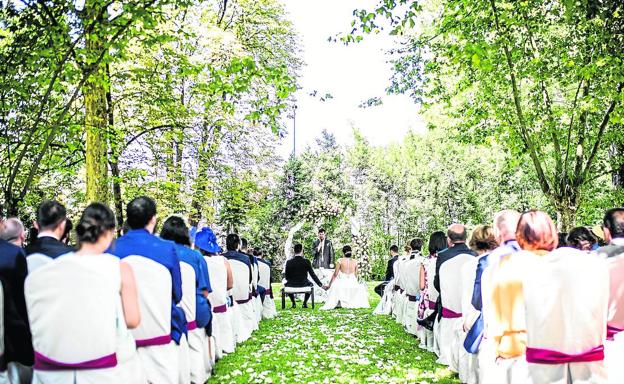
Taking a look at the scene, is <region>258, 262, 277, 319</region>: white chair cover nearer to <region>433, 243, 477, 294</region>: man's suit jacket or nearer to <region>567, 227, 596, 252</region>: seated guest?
<region>433, 243, 477, 294</region>: man's suit jacket

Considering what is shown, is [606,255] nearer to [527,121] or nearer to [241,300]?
[241,300]

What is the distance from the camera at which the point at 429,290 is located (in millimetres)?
9773

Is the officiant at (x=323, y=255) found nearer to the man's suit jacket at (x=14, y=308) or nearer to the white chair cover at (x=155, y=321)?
the white chair cover at (x=155, y=321)

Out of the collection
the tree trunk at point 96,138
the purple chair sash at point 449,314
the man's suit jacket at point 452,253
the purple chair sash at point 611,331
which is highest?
the tree trunk at point 96,138

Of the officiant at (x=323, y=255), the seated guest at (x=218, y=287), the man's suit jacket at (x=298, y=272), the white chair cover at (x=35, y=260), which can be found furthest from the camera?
the officiant at (x=323, y=255)

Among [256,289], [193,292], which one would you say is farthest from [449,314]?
[256,289]

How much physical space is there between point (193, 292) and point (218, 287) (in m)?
2.44

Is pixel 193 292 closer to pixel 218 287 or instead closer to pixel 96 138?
pixel 218 287

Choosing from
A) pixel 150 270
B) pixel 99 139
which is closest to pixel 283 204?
pixel 99 139

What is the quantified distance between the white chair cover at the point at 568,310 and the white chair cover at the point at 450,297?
3.60 metres

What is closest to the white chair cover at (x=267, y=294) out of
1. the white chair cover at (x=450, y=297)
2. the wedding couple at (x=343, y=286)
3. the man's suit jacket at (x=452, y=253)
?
the wedding couple at (x=343, y=286)

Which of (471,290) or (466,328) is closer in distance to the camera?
(466,328)

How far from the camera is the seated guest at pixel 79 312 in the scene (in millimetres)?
3805

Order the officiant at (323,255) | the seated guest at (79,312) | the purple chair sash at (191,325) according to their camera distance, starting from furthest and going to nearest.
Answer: the officiant at (323,255) < the purple chair sash at (191,325) < the seated guest at (79,312)
